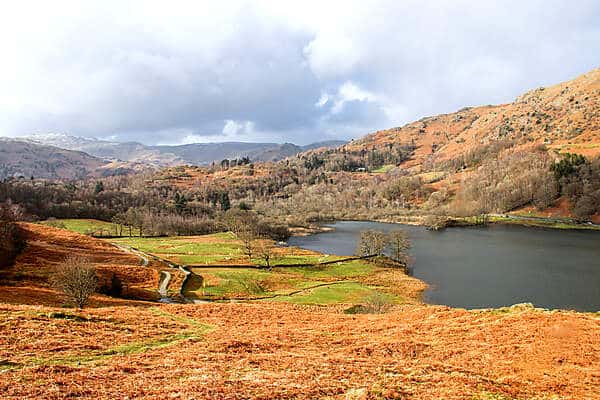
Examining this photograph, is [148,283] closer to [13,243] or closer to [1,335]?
[13,243]

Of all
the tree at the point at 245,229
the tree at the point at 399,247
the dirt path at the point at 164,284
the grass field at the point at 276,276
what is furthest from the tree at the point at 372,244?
the dirt path at the point at 164,284

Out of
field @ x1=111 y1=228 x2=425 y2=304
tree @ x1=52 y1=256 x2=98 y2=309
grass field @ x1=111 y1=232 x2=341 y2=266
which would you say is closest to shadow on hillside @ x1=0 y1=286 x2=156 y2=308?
tree @ x1=52 y1=256 x2=98 y2=309

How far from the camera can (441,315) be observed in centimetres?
3747

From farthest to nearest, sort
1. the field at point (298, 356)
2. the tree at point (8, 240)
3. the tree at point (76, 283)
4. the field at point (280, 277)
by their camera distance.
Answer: the field at point (280, 277), the tree at point (8, 240), the tree at point (76, 283), the field at point (298, 356)

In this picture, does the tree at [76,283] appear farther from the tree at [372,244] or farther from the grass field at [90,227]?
the grass field at [90,227]

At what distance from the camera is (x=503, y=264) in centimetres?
10525

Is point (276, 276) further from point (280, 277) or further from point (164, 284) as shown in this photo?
point (164, 284)

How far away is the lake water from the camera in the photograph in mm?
74938

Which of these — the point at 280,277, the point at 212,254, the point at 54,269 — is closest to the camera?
the point at 54,269

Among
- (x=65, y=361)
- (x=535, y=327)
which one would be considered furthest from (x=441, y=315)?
(x=65, y=361)

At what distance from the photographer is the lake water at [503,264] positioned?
246 feet

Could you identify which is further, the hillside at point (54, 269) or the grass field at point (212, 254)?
the grass field at point (212, 254)

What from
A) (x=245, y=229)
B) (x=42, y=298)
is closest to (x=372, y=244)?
(x=245, y=229)

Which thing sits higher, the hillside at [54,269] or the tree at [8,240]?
the tree at [8,240]
